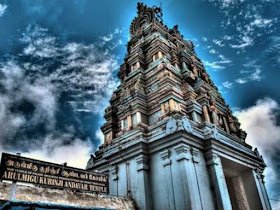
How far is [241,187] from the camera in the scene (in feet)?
59.1

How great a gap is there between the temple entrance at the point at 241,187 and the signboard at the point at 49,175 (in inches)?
324

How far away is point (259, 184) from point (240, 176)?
49.9 inches

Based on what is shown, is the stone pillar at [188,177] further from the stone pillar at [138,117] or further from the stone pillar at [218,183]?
the stone pillar at [138,117]

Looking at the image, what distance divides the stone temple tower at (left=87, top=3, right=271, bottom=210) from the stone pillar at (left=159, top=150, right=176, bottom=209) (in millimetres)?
47

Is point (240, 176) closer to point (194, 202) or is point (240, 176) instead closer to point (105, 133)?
point (194, 202)

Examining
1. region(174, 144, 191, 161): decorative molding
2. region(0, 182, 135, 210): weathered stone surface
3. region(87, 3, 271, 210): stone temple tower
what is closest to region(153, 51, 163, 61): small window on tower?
region(87, 3, 271, 210): stone temple tower

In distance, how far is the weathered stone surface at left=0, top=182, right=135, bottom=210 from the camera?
1052cm

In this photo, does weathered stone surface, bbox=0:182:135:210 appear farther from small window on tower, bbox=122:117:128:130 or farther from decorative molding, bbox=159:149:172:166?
small window on tower, bbox=122:117:128:130

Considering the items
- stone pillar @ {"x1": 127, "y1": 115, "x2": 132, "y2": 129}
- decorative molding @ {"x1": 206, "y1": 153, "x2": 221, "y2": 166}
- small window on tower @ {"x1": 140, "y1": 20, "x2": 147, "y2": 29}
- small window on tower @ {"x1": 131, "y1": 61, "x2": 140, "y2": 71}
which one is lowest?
decorative molding @ {"x1": 206, "y1": 153, "x2": 221, "y2": 166}

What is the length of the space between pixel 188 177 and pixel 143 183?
2.62m

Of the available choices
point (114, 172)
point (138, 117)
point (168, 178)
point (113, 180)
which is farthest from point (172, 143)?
point (113, 180)

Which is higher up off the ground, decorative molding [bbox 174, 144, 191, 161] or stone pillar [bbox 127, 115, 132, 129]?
stone pillar [bbox 127, 115, 132, 129]

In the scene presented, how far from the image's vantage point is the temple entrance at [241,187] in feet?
55.7

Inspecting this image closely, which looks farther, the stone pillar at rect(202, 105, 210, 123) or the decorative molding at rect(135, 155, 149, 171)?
the stone pillar at rect(202, 105, 210, 123)
